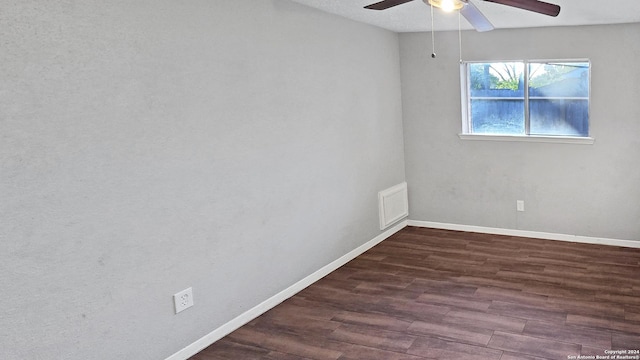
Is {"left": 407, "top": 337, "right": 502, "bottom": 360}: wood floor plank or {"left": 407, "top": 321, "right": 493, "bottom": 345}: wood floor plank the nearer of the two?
{"left": 407, "top": 337, "right": 502, "bottom": 360}: wood floor plank

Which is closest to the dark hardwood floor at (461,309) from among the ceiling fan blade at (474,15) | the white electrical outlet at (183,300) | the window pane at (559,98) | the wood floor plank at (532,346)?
the wood floor plank at (532,346)

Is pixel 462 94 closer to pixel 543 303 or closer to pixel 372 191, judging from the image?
pixel 372 191

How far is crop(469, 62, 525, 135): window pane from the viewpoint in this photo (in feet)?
17.9

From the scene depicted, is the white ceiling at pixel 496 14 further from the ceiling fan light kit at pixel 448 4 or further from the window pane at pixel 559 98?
the ceiling fan light kit at pixel 448 4

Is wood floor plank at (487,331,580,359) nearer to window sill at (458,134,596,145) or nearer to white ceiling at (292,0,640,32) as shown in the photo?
white ceiling at (292,0,640,32)

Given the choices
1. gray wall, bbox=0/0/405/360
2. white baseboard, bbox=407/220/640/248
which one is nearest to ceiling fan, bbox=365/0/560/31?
gray wall, bbox=0/0/405/360

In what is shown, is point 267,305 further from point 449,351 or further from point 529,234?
point 529,234

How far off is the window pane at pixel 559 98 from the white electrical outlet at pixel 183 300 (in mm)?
3652

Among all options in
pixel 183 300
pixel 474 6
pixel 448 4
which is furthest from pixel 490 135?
pixel 183 300

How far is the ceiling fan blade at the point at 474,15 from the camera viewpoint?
3.14 metres

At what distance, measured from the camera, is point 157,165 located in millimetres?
3131

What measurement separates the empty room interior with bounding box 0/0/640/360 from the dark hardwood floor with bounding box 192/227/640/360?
0.02 m

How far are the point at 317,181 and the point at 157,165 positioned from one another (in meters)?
1.69

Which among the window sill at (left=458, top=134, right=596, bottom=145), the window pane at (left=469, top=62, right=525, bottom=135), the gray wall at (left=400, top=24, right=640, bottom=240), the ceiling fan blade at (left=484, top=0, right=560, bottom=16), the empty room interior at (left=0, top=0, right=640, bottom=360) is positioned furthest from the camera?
the window pane at (left=469, top=62, right=525, bottom=135)
